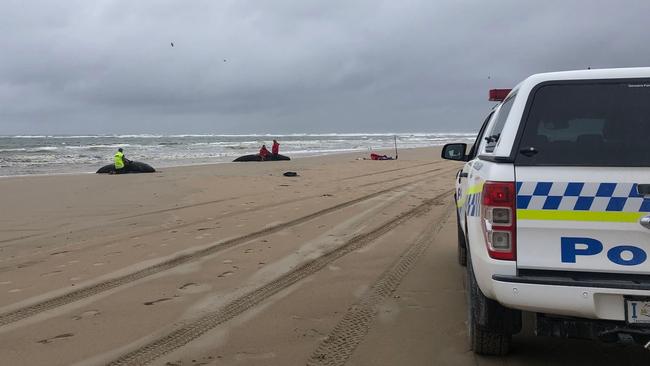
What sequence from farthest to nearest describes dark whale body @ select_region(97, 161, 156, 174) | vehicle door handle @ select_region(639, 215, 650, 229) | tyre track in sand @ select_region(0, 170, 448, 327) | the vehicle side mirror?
dark whale body @ select_region(97, 161, 156, 174)
the vehicle side mirror
tyre track in sand @ select_region(0, 170, 448, 327)
vehicle door handle @ select_region(639, 215, 650, 229)

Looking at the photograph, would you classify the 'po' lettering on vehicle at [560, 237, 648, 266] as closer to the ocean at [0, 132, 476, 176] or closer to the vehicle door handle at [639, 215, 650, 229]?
the vehicle door handle at [639, 215, 650, 229]

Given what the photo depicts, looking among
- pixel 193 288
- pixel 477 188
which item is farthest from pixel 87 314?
pixel 477 188

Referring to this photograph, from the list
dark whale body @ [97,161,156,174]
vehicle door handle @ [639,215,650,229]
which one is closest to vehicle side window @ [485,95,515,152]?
vehicle door handle @ [639,215,650,229]

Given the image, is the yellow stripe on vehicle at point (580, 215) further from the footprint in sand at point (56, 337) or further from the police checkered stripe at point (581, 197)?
the footprint in sand at point (56, 337)

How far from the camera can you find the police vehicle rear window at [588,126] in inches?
112

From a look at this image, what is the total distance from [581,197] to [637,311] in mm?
645

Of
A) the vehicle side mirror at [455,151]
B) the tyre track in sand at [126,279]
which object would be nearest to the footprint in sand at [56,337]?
the tyre track in sand at [126,279]

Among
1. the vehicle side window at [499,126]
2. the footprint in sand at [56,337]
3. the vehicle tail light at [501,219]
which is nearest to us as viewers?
the vehicle tail light at [501,219]

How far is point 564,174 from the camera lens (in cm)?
280

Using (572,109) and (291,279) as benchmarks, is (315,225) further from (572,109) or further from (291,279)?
(572,109)

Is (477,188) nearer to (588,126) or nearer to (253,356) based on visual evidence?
(588,126)

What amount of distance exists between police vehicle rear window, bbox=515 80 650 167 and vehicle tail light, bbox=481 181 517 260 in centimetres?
21

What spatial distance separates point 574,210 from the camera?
2756 mm

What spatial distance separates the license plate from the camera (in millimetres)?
2703
